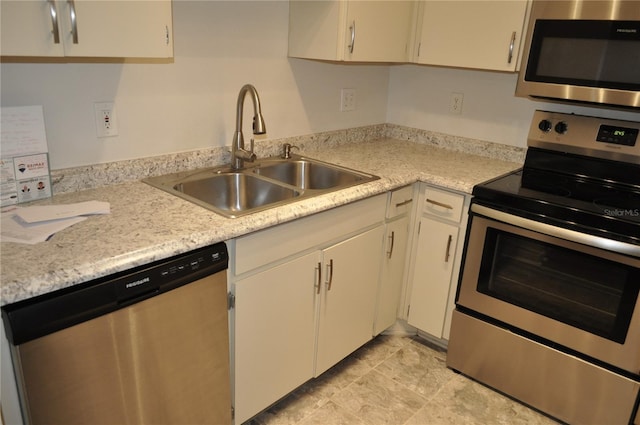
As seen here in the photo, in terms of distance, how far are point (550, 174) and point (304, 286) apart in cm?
127

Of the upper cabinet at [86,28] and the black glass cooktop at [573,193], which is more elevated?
the upper cabinet at [86,28]

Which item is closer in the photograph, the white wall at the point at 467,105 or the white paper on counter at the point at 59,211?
the white paper on counter at the point at 59,211

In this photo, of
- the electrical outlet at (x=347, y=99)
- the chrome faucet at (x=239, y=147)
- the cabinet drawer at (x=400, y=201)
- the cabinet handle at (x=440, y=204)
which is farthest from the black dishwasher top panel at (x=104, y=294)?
the electrical outlet at (x=347, y=99)

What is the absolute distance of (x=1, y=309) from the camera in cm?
111

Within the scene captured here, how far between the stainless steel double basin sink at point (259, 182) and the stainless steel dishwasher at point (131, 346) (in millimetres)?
342

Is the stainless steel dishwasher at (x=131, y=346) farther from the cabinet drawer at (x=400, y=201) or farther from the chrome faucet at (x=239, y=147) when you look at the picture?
the cabinet drawer at (x=400, y=201)

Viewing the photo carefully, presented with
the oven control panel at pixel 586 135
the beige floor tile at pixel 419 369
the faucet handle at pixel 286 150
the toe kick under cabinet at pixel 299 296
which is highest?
the oven control panel at pixel 586 135

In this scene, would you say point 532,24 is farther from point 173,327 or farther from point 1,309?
point 1,309

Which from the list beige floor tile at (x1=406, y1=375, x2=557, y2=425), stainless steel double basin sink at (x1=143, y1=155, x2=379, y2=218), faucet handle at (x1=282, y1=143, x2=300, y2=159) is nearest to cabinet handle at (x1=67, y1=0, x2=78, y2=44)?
stainless steel double basin sink at (x1=143, y1=155, x2=379, y2=218)

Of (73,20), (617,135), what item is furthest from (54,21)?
(617,135)

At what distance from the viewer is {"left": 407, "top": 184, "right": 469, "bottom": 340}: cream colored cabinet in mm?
2203

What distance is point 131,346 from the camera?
1.33 m

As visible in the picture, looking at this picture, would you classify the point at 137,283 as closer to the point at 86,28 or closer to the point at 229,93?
the point at 86,28

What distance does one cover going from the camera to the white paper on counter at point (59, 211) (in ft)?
4.82
